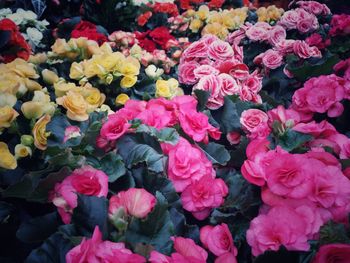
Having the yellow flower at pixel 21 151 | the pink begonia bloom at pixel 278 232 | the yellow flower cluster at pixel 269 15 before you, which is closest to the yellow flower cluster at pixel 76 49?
the yellow flower at pixel 21 151

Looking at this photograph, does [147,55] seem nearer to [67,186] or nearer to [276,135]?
[276,135]

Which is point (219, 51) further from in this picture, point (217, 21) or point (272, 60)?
point (217, 21)

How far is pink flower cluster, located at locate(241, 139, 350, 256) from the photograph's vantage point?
26.0 inches

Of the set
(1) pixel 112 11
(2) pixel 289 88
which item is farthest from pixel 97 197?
(1) pixel 112 11

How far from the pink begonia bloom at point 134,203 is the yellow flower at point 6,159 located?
1.26 ft

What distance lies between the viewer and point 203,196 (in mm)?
854

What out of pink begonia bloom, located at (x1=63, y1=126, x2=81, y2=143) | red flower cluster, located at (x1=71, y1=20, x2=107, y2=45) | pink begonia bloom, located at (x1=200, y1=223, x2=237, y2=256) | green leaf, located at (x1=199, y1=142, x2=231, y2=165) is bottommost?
red flower cluster, located at (x1=71, y1=20, x2=107, y2=45)

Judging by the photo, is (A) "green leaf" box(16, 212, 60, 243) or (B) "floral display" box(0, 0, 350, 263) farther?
(A) "green leaf" box(16, 212, 60, 243)

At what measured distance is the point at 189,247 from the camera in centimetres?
64

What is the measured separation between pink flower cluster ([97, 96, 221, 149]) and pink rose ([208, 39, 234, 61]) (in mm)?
460

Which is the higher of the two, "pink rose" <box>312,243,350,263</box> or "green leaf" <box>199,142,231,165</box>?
"pink rose" <box>312,243,350,263</box>

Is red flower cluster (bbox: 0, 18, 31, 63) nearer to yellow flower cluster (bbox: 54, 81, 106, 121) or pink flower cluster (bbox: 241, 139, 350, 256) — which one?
yellow flower cluster (bbox: 54, 81, 106, 121)

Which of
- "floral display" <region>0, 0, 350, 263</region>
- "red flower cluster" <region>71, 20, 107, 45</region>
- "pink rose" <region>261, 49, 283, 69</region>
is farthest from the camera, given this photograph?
"red flower cluster" <region>71, 20, 107, 45</region>

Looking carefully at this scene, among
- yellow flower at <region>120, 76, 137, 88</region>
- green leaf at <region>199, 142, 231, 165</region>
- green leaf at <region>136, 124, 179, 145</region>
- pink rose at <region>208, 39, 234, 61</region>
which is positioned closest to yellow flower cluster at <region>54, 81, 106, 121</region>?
yellow flower at <region>120, 76, 137, 88</region>
